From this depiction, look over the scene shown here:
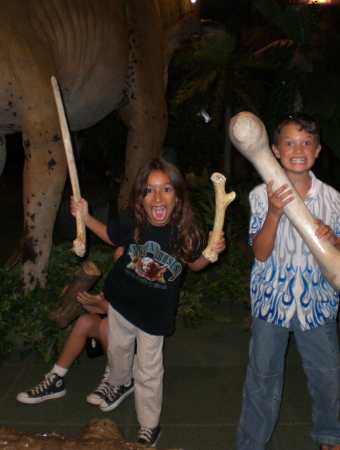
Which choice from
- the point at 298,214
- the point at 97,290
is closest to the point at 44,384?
the point at 97,290

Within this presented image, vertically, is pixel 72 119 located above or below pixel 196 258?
above

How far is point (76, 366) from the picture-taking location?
3.46 meters

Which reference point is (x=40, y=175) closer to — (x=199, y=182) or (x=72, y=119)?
(x=72, y=119)

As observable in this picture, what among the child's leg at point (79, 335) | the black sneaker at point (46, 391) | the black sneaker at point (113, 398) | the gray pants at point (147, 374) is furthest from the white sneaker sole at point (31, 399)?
the gray pants at point (147, 374)

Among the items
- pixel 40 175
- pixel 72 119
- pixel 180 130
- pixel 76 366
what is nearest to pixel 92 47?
pixel 72 119

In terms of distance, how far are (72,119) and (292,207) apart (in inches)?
102

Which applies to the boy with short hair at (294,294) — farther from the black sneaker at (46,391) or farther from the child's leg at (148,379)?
the black sneaker at (46,391)

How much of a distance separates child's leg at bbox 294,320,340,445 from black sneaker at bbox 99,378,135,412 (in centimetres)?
117

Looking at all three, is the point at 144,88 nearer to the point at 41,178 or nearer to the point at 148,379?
the point at 41,178

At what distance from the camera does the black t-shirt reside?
2.53 meters

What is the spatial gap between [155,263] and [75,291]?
1.86 ft

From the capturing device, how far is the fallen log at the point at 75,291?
9.00ft

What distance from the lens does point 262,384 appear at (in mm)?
2293

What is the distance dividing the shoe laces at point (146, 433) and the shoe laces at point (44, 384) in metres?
0.73
